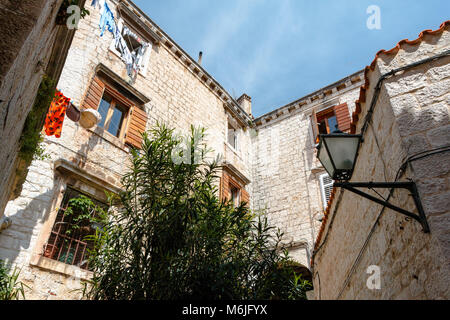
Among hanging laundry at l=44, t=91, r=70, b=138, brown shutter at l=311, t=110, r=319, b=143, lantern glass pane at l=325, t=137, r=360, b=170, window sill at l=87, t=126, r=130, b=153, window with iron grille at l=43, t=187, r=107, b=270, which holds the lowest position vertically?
window with iron grille at l=43, t=187, r=107, b=270

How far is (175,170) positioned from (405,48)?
11.4 feet

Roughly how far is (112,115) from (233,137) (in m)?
6.39

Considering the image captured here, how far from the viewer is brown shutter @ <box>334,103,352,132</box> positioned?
38.4 ft

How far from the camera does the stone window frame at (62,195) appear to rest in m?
5.90

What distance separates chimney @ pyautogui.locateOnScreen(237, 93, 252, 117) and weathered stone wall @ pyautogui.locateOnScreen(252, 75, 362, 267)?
3.11 feet

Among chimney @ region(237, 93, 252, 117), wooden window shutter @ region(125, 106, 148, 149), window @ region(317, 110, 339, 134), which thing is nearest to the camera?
wooden window shutter @ region(125, 106, 148, 149)

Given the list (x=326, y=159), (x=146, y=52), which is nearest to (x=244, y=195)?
(x=146, y=52)

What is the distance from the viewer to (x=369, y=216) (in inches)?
141

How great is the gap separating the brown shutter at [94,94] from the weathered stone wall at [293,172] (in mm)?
6623

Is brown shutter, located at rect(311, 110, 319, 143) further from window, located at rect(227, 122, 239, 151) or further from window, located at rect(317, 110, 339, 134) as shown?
window, located at rect(227, 122, 239, 151)

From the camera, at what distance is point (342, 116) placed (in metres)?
12.0

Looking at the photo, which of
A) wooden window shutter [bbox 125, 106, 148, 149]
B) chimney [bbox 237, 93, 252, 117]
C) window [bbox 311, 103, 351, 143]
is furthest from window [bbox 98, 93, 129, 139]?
chimney [bbox 237, 93, 252, 117]

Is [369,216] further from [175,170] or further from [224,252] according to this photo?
[175,170]

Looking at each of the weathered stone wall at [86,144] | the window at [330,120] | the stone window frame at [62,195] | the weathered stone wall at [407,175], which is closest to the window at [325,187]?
the window at [330,120]
